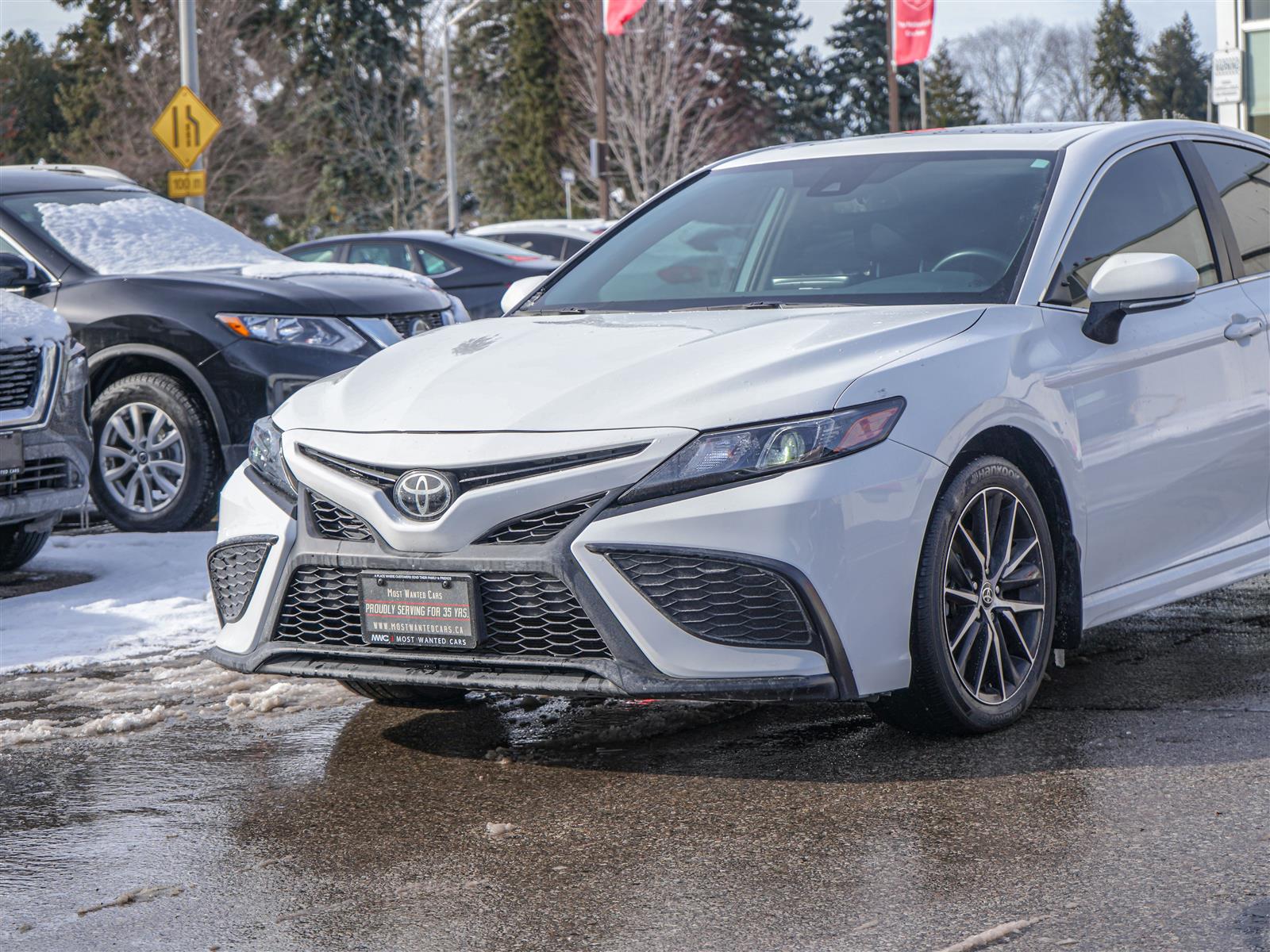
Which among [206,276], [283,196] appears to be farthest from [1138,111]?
[206,276]

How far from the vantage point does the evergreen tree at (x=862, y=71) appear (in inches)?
2709

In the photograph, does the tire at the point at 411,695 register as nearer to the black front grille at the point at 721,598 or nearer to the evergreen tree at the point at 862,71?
the black front grille at the point at 721,598

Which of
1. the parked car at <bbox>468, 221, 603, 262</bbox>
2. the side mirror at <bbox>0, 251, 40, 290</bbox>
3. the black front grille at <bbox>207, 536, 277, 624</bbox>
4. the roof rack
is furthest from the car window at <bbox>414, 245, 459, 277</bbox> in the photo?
the black front grille at <bbox>207, 536, 277, 624</bbox>

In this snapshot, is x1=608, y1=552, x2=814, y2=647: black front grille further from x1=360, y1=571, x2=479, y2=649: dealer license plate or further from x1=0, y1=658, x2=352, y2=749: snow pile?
x1=0, y1=658, x2=352, y2=749: snow pile

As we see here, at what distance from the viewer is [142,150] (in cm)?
A: 3728

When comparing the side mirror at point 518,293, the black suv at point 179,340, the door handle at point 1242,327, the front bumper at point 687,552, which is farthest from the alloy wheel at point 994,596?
the black suv at point 179,340

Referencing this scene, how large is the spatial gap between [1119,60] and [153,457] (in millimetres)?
99734

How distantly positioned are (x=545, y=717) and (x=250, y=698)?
3.17 ft

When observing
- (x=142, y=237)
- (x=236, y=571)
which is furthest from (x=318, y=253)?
(x=236, y=571)

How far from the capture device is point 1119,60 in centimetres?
10056

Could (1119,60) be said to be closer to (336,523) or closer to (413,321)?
(413,321)

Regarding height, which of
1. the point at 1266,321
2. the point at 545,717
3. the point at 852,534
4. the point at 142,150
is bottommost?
the point at 545,717

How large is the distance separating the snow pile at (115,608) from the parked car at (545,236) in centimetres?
1348

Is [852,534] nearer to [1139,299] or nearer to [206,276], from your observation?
[1139,299]
